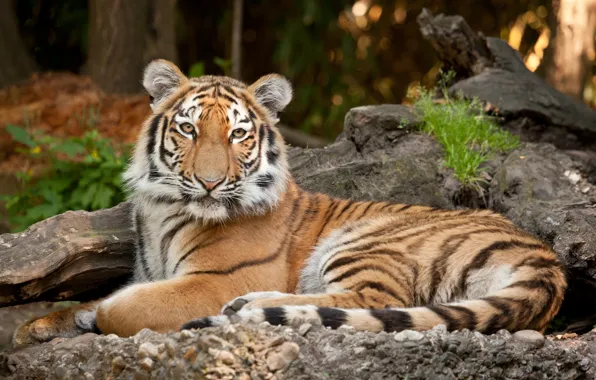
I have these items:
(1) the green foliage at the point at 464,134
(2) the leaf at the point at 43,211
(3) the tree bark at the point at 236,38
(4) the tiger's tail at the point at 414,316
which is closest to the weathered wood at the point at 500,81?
(1) the green foliage at the point at 464,134

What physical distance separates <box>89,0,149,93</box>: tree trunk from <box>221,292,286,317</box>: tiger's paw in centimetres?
540

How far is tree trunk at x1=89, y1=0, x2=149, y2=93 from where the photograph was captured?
9.07 meters

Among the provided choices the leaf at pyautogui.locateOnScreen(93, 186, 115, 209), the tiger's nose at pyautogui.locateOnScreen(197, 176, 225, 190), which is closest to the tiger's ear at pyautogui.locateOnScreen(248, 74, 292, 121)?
the tiger's nose at pyautogui.locateOnScreen(197, 176, 225, 190)

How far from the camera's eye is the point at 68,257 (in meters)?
Answer: 4.95

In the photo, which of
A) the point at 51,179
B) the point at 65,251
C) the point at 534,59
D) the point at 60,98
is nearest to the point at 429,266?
the point at 65,251

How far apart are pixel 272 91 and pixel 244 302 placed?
1387 millimetres

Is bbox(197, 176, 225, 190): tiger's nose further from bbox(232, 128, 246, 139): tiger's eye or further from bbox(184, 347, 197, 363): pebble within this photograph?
bbox(184, 347, 197, 363): pebble

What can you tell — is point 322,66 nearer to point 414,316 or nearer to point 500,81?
point 500,81

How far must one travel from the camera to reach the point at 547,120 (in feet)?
22.5

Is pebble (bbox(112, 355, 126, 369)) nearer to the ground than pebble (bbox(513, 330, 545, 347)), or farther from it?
nearer to the ground

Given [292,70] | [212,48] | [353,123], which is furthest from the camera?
[212,48]

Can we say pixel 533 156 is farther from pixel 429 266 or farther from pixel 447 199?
pixel 429 266

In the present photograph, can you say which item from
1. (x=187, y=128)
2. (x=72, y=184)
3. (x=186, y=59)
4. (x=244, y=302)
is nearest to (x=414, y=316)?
(x=244, y=302)

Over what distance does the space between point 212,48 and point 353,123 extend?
6343 mm
